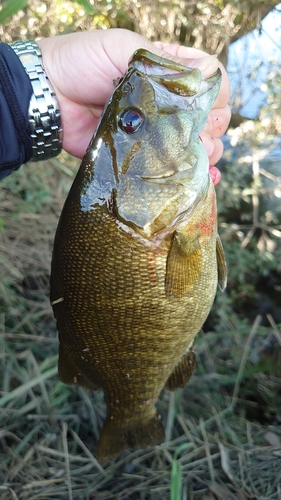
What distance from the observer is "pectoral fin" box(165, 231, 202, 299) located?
4.30 ft

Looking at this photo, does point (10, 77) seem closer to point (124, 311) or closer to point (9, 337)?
point (124, 311)

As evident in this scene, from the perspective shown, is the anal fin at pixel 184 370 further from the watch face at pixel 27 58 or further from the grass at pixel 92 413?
the watch face at pixel 27 58

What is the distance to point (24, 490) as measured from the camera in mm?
1953

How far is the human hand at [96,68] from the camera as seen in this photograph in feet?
5.00

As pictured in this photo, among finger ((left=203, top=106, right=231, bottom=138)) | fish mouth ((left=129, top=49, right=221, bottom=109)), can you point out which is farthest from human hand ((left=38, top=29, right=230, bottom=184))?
fish mouth ((left=129, top=49, right=221, bottom=109))

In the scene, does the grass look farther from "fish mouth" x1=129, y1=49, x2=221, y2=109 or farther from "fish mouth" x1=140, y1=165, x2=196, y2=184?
"fish mouth" x1=129, y1=49, x2=221, y2=109

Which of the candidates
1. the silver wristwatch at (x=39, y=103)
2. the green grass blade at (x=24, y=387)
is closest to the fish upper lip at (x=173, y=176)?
the silver wristwatch at (x=39, y=103)

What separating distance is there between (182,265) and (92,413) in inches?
54.2

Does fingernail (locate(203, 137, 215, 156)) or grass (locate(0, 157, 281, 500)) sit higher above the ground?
fingernail (locate(203, 137, 215, 156))

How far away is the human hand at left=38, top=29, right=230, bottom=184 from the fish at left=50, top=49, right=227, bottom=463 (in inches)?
11.7

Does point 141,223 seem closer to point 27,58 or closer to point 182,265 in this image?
point 182,265

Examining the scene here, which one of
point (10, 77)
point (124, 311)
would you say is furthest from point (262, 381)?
point (10, 77)

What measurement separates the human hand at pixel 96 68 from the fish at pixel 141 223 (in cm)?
30

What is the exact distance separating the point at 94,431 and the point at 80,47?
77.4 inches
